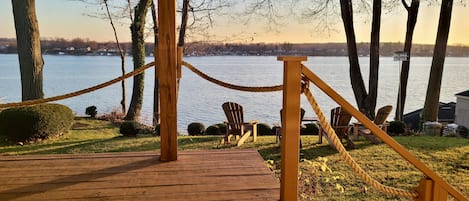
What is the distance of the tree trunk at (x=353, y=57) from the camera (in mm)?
9992

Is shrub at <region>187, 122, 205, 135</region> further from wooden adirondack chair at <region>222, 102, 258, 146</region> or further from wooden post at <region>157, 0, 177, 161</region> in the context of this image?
wooden post at <region>157, 0, 177, 161</region>

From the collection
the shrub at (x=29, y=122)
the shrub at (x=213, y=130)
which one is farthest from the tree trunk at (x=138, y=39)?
the shrub at (x=29, y=122)

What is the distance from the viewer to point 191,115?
10.1m

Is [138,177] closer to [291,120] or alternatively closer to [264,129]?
[291,120]

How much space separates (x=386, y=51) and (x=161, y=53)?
1031cm

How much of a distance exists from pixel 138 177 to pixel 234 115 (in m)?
4.61

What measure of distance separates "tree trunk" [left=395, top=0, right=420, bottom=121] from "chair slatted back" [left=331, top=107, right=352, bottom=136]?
4.98m

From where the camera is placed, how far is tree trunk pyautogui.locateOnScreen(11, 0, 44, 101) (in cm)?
727

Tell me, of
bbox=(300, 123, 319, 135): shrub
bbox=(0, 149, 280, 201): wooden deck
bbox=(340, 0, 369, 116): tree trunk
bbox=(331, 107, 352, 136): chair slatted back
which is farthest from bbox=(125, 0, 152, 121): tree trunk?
bbox=(0, 149, 280, 201): wooden deck

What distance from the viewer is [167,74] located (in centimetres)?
290

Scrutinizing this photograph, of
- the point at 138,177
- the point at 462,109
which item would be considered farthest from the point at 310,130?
the point at 138,177

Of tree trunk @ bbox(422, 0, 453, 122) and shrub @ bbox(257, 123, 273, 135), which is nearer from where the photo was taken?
shrub @ bbox(257, 123, 273, 135)

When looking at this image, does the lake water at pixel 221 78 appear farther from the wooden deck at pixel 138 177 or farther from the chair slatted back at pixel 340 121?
the wooden deck at pixel 138 177

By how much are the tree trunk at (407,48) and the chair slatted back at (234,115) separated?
20.2 feet
